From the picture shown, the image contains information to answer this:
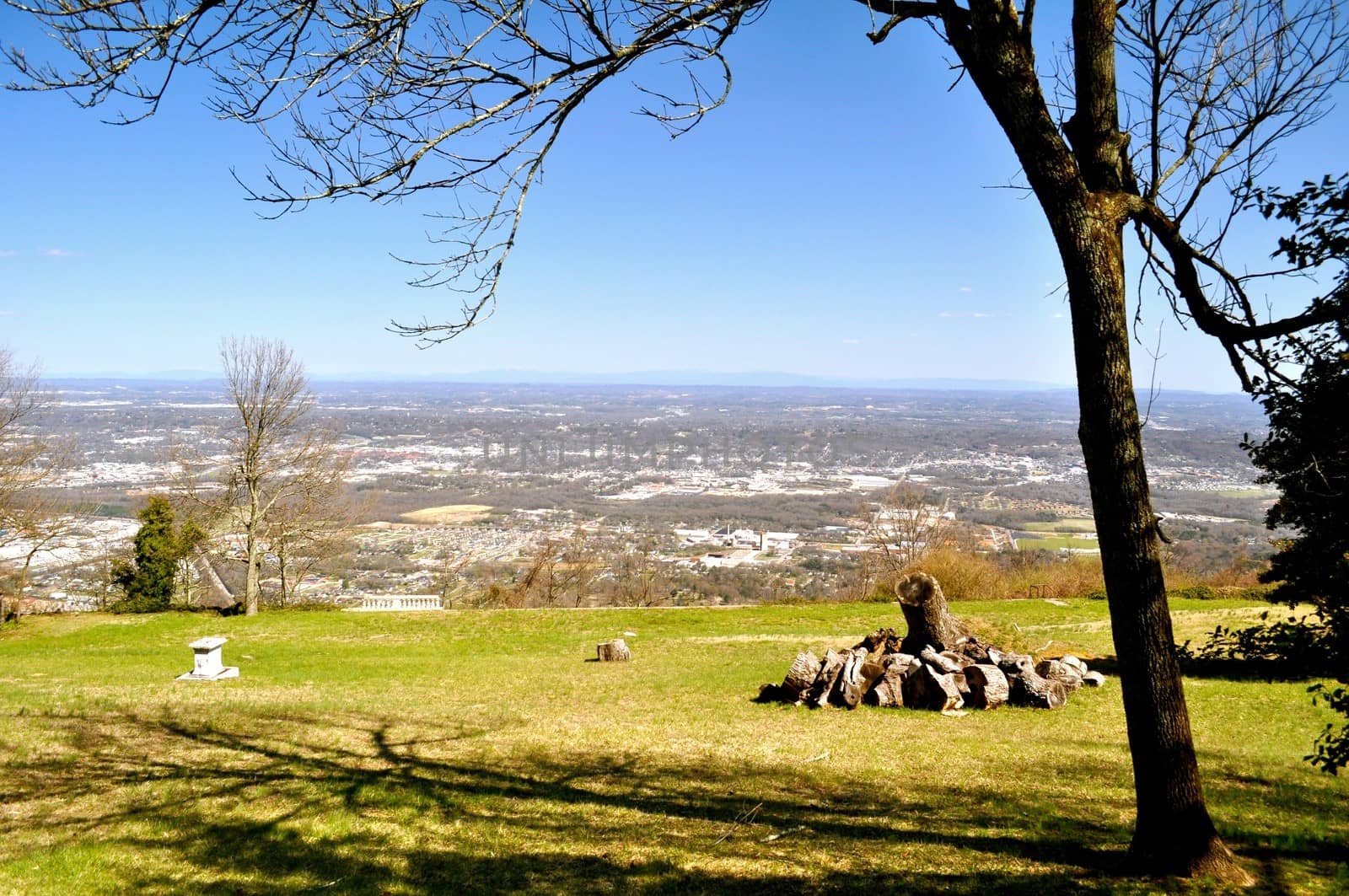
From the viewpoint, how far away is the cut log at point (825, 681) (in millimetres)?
9992

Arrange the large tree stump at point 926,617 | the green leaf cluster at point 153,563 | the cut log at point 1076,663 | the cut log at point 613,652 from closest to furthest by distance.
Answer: the cut log at point 1076,663 → the large tree stump at point 926,617 → the cut log at point 613,652 → the green leaf cluster at point 153,563

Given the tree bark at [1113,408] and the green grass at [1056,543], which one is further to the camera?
the green grass at [1056,543]

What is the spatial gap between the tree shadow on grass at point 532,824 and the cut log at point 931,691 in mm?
3019

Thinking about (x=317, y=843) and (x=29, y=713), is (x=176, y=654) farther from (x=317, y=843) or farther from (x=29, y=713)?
(x=317, y=843)

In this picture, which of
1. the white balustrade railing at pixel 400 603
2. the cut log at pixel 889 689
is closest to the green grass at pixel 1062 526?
the white balustrade railing at pixel 400 603

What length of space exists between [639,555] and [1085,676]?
29438 mm

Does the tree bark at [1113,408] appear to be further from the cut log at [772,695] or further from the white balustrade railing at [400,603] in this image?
the white balustrade railing at [400,603]

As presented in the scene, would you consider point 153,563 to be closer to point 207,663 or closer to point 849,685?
point 207,663

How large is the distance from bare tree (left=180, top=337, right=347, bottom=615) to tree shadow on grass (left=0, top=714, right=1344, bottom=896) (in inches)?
680

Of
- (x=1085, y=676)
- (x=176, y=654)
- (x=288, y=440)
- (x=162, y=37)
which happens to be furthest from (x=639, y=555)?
(x=162, y=37)

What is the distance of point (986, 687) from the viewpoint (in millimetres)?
9875

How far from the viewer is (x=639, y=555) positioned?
39344 mm

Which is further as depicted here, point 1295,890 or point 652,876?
point 652,876

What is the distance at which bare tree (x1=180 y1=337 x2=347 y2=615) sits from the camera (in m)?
23.1
